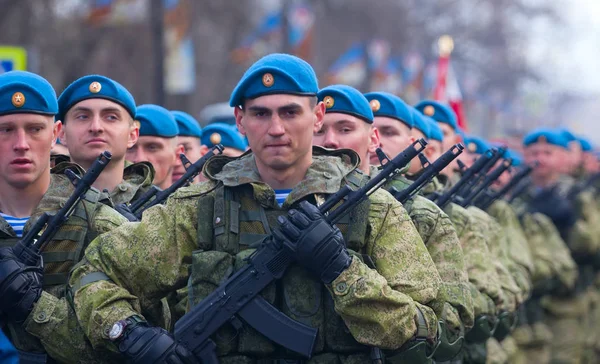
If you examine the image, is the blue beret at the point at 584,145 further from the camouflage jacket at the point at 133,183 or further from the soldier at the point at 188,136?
the camouflage jacket at the point at 133,183

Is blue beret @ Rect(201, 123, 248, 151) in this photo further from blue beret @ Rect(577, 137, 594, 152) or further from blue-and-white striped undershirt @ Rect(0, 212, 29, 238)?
blue beret @ Rect(577, 137, 594, 152)

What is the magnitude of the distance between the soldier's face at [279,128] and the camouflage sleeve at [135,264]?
395 millimetres

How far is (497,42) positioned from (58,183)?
58430 millimetres

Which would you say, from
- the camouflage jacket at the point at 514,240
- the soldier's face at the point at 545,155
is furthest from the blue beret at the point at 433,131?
the soldier's face at the point at 545,155

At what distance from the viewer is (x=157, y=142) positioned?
8195 millimetres

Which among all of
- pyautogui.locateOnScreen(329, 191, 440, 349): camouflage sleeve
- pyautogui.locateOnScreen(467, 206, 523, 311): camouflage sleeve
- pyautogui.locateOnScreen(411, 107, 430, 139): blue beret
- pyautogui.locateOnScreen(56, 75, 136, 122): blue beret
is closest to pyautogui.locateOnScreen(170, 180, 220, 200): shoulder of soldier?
pyautogui.locateOnScreen(329, 191, 440, 349): camouflage sleeve

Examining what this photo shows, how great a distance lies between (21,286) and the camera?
538cm

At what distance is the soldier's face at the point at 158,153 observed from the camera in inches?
323

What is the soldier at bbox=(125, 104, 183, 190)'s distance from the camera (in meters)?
8.14

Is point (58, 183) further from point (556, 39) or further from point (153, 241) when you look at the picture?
point (556, 39)

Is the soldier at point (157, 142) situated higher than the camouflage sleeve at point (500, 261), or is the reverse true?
the soldier at point (157, 142)

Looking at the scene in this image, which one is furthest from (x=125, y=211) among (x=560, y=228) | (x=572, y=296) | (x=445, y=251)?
(x=560, y=228)

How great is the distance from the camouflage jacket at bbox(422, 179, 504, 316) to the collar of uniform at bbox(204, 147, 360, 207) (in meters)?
2.33

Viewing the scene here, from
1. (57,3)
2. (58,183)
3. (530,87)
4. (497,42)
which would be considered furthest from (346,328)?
(530,87)
